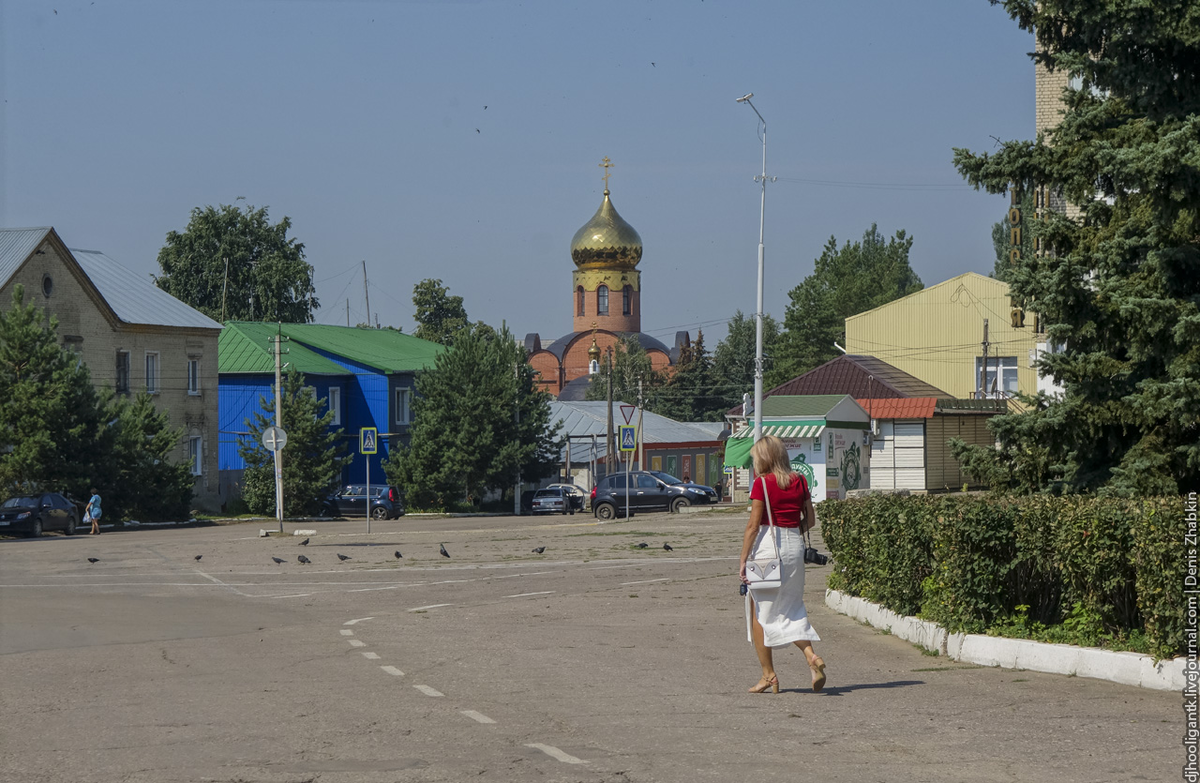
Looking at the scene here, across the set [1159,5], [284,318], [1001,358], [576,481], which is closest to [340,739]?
[1159,5]

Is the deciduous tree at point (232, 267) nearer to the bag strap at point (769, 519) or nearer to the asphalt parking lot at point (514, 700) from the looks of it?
the asphalt parking lot at point (514, 700)

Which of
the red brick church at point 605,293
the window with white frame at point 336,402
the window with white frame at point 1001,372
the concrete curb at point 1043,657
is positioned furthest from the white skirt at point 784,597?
the red brick church at point 605,293

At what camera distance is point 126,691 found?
32.0 feet

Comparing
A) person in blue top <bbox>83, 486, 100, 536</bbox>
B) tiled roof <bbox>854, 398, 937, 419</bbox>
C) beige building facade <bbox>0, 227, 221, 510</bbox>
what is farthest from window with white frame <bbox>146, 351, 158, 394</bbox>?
tiled roof <bbox>854, 398, 937, 419</bbox>

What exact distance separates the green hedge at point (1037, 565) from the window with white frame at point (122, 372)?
4905 centimetres

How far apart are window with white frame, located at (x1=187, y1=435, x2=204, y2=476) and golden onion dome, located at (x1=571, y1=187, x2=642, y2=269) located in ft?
179

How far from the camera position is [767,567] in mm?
9109

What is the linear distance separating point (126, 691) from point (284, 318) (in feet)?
269

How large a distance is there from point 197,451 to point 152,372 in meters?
4.32

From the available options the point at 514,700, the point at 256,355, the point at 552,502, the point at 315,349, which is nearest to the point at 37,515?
the point at 552,502

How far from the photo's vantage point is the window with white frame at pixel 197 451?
6025 cm

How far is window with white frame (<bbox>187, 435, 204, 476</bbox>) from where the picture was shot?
198ft

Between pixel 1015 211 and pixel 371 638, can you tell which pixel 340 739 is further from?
pixel 1015 211

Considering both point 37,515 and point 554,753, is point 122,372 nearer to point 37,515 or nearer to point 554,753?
point 37,515
